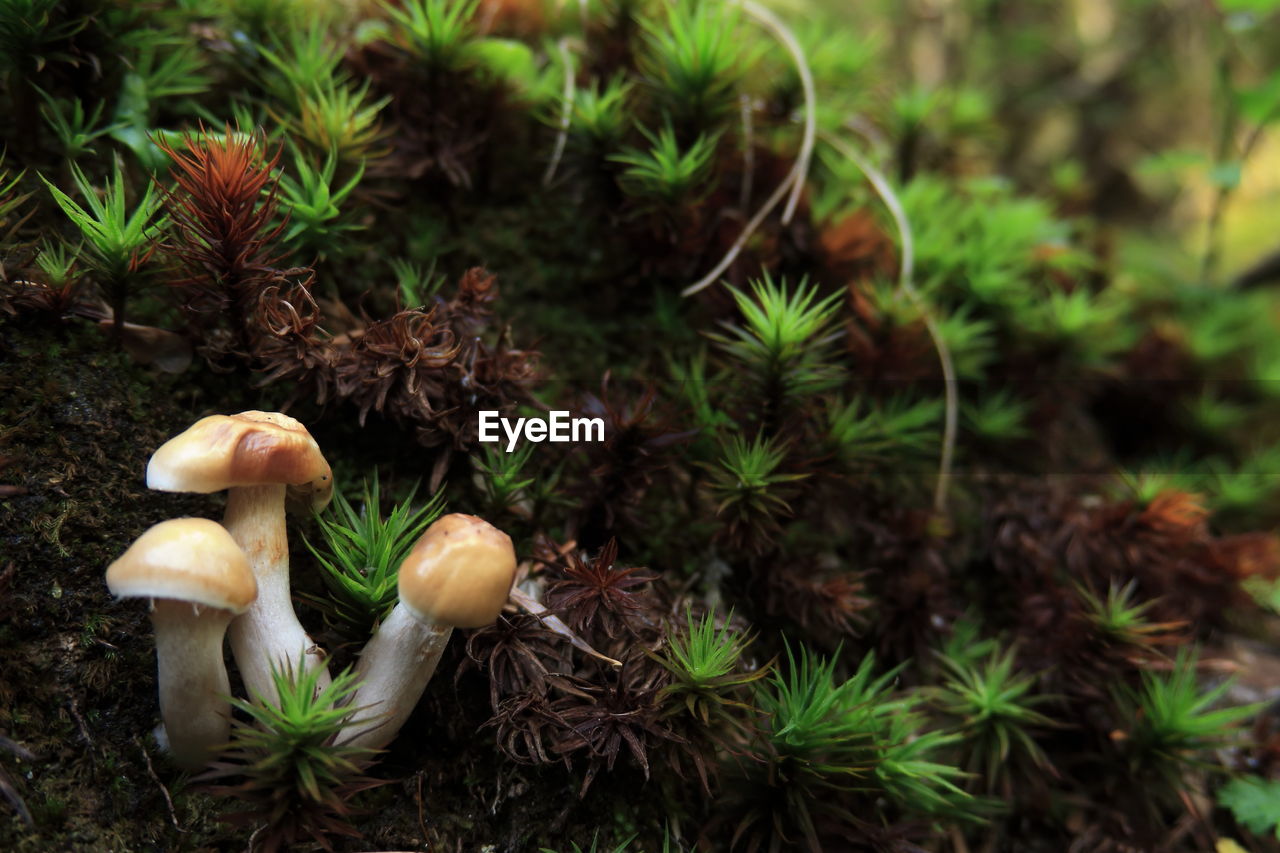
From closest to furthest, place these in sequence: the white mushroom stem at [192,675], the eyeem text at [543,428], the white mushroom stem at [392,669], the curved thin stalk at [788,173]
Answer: the white mushroom stem at [192,675] → the white mushroom stem at [392,669] → the eyeem text at [543,428] → the curved thin stalk at [788,173]

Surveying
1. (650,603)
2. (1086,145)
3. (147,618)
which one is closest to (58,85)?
(147,618)

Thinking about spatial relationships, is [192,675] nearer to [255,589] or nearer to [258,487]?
[255,589]

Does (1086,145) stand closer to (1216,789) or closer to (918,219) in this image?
(918,219)

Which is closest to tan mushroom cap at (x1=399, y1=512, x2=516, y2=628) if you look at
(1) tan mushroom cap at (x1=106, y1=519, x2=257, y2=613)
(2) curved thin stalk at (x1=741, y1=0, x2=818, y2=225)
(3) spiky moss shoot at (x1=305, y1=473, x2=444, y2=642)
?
→ (3) spiky moss shoot at (x1=305, y1=473, x2=444, y2=642)

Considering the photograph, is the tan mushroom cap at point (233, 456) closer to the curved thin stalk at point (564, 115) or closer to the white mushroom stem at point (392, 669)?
the white mushroom stem at point (392, 669)

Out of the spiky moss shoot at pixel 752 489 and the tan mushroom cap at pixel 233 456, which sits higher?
the tan mushroom cap at pixel 233 456

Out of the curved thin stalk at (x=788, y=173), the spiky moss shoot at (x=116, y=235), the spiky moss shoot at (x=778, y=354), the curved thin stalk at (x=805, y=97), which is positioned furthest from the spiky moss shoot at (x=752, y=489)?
the spiky moss shoot at (x=116, y=235)

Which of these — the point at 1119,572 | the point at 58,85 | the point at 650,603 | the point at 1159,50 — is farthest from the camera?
the point at 1159,50

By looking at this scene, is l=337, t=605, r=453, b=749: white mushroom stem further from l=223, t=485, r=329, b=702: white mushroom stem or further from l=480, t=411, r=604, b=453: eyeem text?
l=480, t=411, r=604, b=453: eyeem text
